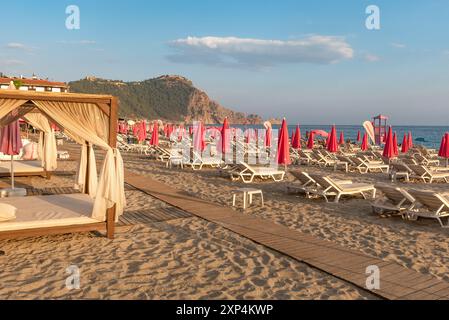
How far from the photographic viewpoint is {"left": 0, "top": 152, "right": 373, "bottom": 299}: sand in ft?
12.1

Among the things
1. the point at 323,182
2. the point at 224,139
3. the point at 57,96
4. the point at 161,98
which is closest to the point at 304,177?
the point at 323,182

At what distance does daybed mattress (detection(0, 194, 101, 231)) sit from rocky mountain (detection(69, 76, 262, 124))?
123 m

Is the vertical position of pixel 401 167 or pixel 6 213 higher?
pixel 401 167

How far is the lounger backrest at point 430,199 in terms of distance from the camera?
20.8 ft

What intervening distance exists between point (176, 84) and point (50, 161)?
15185cm

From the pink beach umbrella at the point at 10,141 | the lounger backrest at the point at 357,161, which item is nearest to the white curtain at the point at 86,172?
the pink beach umbrella at the point at 10,141

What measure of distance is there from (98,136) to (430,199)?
5.47m

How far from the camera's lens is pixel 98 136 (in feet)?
18.6

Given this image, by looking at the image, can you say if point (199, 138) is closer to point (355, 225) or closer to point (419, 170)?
point (419, 170)

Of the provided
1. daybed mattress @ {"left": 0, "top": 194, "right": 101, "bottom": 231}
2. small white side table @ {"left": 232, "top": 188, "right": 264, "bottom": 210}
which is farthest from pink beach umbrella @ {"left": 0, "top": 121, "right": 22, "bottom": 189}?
small white side table @ {"left": 232, "top": 188, "right": 264, "bottom": 210}

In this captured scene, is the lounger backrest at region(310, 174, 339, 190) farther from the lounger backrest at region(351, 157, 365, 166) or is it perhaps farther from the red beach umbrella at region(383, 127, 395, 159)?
the lounger backrest at region(351, 157, 365, 166)
